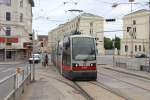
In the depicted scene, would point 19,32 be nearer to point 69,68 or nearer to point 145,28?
point 145,28

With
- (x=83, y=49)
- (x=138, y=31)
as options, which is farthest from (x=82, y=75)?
(x=138, y=31)

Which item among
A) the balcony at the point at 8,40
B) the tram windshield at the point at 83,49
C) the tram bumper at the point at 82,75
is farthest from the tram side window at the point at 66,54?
the balcony at the point at 8,40

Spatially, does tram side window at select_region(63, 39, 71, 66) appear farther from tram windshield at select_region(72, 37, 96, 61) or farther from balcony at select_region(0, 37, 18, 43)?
Answer: balcony at select_region(0, 37, 18, 43)

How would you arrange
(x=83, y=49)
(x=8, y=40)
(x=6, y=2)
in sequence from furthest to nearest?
(x=6, y=2) → (x=8, y=40) → (x=83, y=49)

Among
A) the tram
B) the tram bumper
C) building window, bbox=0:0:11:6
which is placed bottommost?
the tram bumper

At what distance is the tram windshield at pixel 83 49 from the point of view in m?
31.2

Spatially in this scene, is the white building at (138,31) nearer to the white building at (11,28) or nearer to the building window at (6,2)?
the white building at (11,28)

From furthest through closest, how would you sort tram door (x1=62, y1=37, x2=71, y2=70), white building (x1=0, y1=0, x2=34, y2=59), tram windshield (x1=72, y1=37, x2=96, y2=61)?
white building (x1=0, y1=0, x2=34, y2=59), tram door (x1=62, y1=37, x2=71, y2=70), tram windshield (x1=72, y1=37, x2=96, y2=61)

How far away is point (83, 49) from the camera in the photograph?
103 feet

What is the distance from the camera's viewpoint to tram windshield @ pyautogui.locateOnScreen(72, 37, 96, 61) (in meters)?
31.2

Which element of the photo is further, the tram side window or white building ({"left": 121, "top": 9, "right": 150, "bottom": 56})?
white building ({"left": 121, "top": 9, "right": 150, "bottom": 56})

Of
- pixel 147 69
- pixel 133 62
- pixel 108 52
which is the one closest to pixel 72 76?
pixel 147 69

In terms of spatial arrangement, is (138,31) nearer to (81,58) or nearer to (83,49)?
(83,49)

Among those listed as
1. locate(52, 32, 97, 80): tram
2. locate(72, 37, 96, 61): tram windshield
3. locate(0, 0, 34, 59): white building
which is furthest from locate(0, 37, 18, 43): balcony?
locate(72, 37, 96, 61): tram windshield
